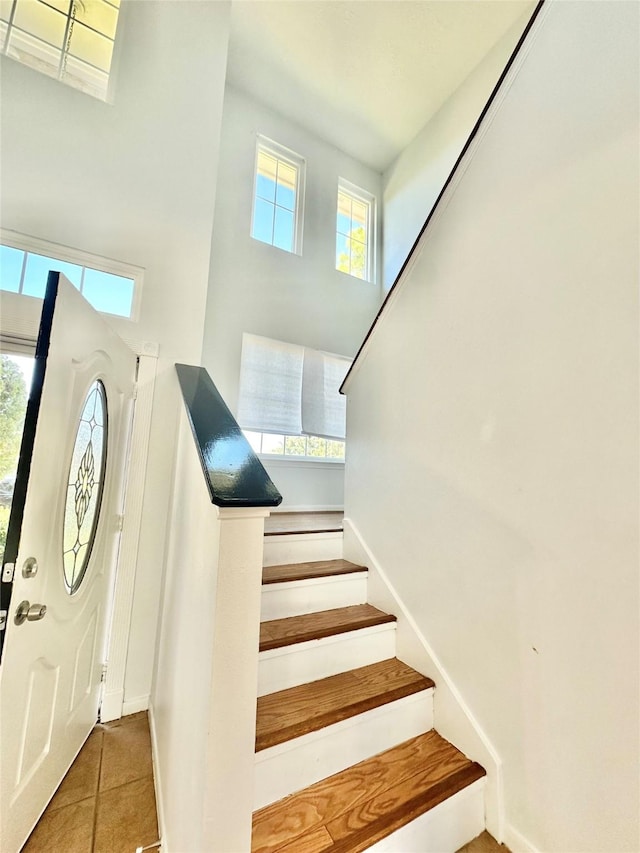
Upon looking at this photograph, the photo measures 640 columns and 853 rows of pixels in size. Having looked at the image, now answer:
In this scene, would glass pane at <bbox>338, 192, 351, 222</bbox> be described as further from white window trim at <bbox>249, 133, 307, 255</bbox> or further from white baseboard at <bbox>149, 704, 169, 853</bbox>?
white baseboard at <bbox>149, 704, 169, 853</bbox>

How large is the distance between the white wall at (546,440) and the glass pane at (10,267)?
2065 millimetres

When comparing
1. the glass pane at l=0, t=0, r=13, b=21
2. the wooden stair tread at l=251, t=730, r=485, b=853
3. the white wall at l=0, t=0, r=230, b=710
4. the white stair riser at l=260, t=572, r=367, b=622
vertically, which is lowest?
the wooden stair tread at l=251, t=730, r=485, b=853

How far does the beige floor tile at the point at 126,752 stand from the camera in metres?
1.44

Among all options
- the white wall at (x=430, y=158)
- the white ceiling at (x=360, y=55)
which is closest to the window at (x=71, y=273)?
the white ceiling at (x=360, y=55)

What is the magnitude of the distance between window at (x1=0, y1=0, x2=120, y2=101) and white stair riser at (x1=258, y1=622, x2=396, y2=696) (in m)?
3.39

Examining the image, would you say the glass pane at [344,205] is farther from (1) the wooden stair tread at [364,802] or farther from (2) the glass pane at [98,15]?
(1) the wooden stair tread at [364,802]

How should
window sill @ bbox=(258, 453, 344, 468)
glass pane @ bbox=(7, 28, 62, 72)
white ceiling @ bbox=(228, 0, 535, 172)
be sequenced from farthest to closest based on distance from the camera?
1. window sill @ bbox=(258, 453, 344, 468)
2. white ceiling @ bbox=(228, 0, 535, 172)
3. glass pane @ bbox=(7, 28, 62, 72)

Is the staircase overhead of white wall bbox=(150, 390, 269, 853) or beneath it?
beneath

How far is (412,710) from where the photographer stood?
53.5 inches

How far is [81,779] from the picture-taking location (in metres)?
1.42

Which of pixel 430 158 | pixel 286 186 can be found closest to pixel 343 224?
pixel 286 186

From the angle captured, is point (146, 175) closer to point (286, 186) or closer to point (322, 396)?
point (286, 186)

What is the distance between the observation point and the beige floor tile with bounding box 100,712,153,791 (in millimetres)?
1440

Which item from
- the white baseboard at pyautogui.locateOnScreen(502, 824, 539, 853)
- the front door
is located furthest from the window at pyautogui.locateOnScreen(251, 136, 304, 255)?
the white baseboard at pyautogui.locateOnScreen(502, 824, 539, 853)
